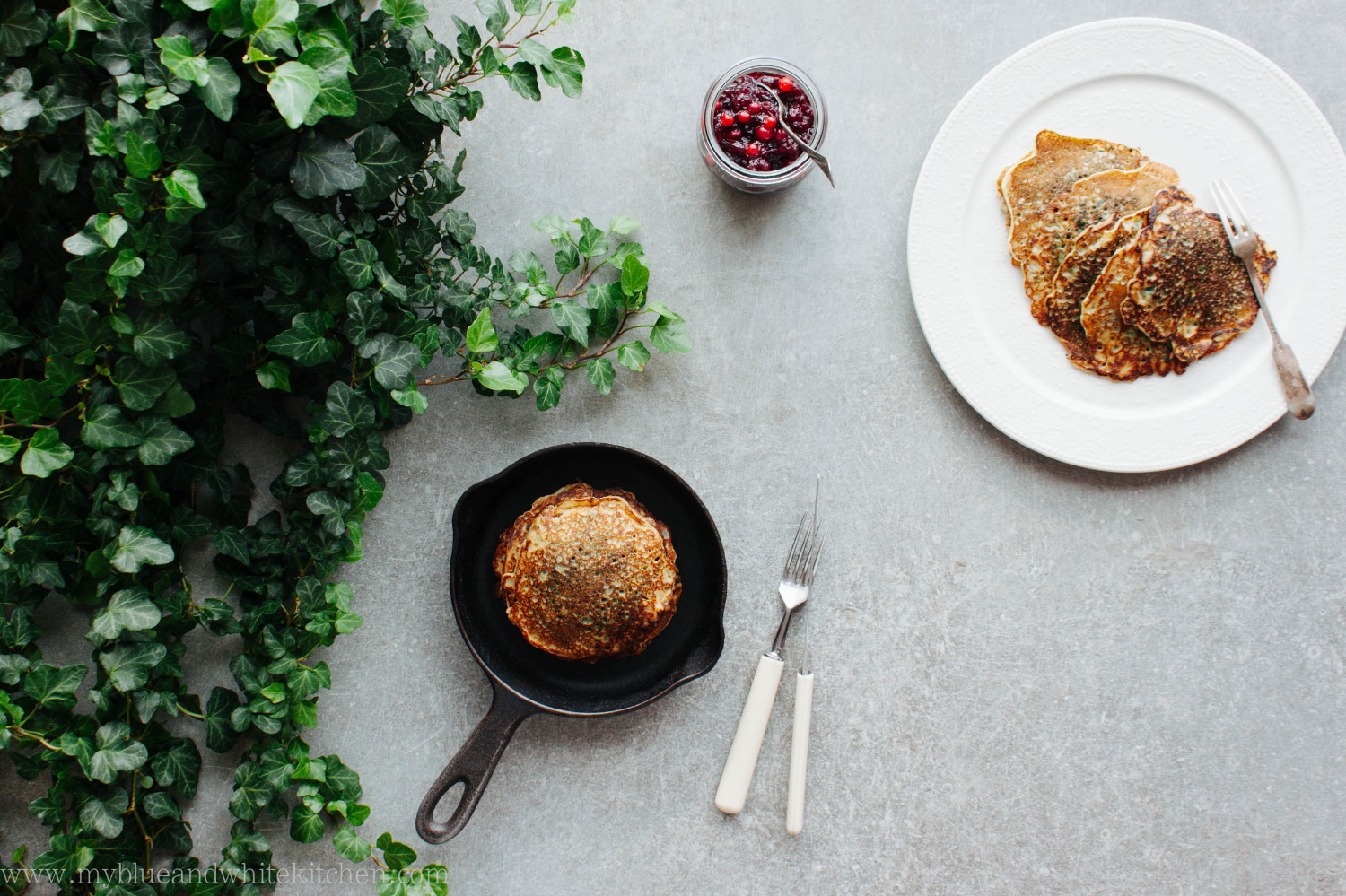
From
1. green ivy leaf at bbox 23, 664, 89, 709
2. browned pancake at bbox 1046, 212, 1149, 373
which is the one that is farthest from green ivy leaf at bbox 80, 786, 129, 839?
browned pancake at bbox 1046, 212, 1149, 373

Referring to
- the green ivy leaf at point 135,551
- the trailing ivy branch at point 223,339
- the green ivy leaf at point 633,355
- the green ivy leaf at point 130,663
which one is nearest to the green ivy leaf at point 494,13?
the trailing ivy branch at point 223,339

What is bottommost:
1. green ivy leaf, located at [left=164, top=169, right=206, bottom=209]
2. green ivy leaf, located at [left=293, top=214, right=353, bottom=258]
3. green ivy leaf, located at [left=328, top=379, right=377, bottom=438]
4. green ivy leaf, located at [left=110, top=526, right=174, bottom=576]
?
green ivy leaf, located at [left=110, top=526, right=174, bottom=576]

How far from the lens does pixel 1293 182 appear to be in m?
1.72

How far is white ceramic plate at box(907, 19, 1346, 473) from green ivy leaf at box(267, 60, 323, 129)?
1.19m

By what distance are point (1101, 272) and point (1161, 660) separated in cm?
88

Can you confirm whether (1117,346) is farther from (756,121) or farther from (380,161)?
(380,161)

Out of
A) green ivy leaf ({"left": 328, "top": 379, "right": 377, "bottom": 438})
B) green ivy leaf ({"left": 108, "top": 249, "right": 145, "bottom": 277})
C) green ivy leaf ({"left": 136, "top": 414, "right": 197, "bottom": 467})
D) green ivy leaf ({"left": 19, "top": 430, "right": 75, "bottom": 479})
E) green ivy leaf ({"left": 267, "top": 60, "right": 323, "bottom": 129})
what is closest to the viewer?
green ivy leaf ({"left": 267, "top": 60, "right": 323, "bottom": 129})

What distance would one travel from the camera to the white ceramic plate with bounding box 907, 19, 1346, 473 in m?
1.71

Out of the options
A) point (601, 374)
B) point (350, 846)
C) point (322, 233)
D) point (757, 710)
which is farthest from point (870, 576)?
point (322, 233)

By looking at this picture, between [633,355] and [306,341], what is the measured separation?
612 millimetres

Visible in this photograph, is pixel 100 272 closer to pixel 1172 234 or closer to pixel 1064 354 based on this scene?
pixel 1064 354

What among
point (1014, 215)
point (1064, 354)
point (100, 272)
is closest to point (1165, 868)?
point (1064, 354)

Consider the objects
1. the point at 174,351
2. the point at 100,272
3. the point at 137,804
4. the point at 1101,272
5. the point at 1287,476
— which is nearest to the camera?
the point at 100,272

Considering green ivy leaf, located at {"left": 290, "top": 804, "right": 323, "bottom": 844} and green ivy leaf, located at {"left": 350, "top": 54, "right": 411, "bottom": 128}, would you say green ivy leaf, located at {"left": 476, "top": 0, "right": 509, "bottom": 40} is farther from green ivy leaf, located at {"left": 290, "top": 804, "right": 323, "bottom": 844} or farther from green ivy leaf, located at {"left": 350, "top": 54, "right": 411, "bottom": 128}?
green ivy leaf, located at {"left": 290, "top": 804, "right": 323, "bottom": 844}
